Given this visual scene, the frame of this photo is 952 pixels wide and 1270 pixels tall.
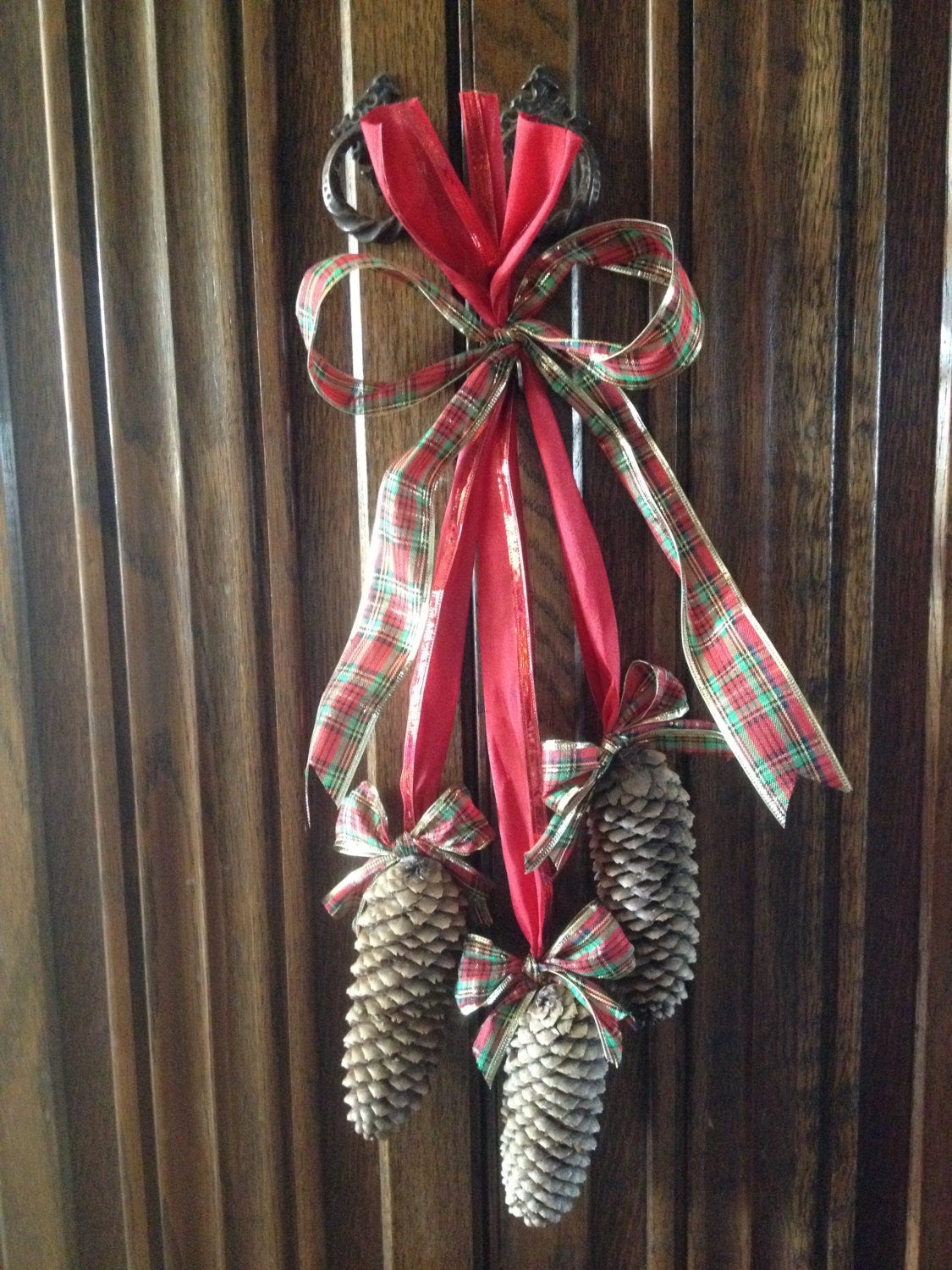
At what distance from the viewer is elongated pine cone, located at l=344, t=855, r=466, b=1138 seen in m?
0.34

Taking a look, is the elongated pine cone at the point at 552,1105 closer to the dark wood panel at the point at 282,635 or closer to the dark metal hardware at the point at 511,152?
the dark wood panel at the point at 282,635

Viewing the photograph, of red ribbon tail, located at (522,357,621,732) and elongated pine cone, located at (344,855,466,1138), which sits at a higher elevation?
red ribbon tail, located at (522,357,621,732)

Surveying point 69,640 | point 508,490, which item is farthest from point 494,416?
point 69,640

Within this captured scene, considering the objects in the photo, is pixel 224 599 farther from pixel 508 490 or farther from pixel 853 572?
pixel 853 572

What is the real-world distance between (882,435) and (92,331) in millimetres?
448

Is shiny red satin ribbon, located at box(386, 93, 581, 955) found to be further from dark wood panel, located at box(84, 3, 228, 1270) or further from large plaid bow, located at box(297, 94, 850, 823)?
dark wood panel, located at box(84, 3, 228, 1270)

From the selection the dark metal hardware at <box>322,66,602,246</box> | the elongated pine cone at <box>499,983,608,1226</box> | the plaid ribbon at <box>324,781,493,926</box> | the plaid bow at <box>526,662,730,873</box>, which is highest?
the dark metal hardware at <box>322,66,602,246</box>

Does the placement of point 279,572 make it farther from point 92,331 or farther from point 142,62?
point 142,62

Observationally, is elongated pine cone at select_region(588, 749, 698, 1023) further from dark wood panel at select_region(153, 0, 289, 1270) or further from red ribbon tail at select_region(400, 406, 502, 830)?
dark wood panel at select_region(153, 0, 289, 1270)

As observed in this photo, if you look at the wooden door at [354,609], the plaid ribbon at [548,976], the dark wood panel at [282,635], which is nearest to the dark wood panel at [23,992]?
the wooden door at [354,609]

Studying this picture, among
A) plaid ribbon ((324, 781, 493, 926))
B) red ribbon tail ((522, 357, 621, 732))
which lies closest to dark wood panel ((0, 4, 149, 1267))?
plaid ribbon ((324, 781, 493, 926))

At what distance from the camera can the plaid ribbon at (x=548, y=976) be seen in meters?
0.33

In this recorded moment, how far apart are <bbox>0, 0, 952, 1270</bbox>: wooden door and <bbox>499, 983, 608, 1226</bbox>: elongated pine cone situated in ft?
0.23

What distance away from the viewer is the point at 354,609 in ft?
1.31
